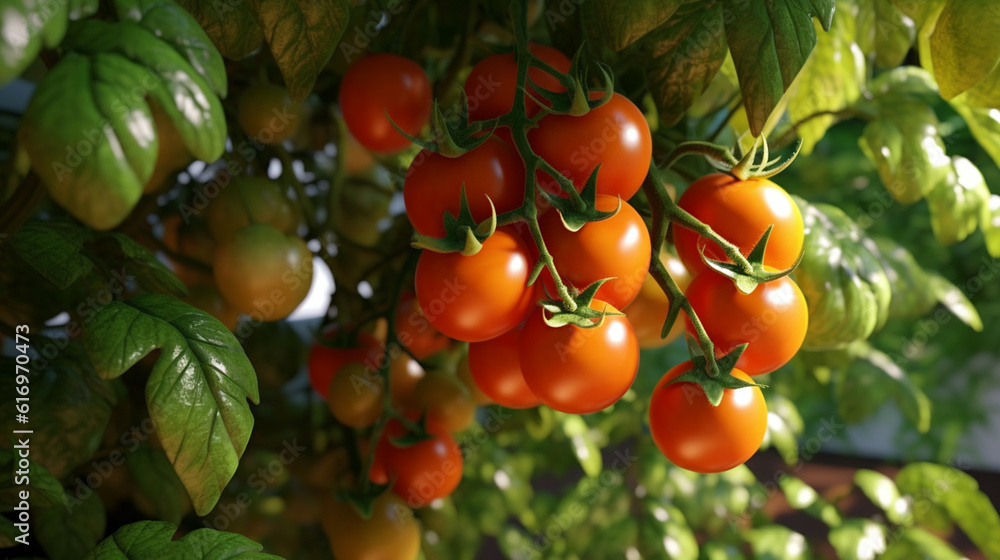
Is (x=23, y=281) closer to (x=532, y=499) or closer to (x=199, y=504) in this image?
(x=199, y=504)

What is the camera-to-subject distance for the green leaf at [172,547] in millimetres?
262

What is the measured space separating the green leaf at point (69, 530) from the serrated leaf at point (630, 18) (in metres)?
0.33

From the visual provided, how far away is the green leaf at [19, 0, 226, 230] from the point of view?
0.19m

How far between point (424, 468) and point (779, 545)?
0.32m

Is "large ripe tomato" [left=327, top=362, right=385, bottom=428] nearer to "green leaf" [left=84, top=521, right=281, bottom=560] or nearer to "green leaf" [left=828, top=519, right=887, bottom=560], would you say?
"green leaf" [left=84, top=521, right=281, bottom=560]

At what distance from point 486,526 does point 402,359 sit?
1.00ft

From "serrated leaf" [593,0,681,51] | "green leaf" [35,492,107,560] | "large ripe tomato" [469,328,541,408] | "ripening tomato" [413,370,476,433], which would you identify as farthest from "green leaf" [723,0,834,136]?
"green leaf" [35,492,107,560]

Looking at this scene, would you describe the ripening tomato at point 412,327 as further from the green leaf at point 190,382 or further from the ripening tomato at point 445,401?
the green leaf at point 190,382

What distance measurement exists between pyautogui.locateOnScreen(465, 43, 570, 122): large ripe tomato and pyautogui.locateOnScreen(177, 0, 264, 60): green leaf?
9cm

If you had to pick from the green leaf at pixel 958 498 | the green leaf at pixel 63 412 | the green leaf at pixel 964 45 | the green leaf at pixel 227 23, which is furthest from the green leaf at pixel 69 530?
the green leaf at pixel 958 498

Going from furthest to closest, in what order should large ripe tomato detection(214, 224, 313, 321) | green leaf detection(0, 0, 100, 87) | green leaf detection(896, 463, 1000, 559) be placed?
green leaf detection(896, 463, 1000, 559) < large ripe tomato detection(214, 224, 313, 321) < green leaf detection(0, 0, 100, 87)

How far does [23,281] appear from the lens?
430 mm

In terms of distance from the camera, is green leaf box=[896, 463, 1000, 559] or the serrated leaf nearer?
the serrated leaf

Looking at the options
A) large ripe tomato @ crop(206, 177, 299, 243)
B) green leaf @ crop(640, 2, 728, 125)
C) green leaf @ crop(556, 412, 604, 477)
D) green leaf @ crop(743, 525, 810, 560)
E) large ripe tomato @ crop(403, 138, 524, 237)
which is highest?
green leaf @ crop(640, 2, 728, 125)
